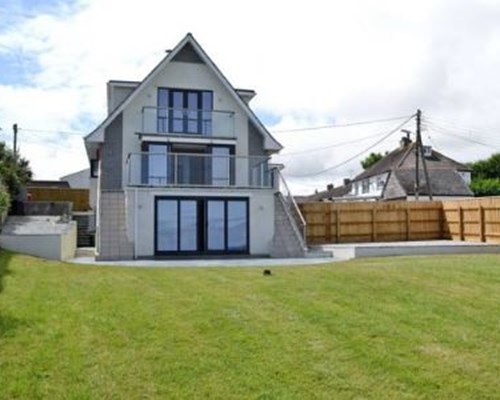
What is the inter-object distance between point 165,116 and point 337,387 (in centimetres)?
2191

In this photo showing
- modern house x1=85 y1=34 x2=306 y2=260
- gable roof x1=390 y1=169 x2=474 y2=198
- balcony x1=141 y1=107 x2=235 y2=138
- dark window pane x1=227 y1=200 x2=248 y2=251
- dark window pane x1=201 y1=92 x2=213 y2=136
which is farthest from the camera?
gable roof x1=390 y1=169 x2=474 y2=198

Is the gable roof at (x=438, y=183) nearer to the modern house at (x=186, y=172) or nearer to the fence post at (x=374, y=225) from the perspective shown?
the fence post at (x=374, y=225)

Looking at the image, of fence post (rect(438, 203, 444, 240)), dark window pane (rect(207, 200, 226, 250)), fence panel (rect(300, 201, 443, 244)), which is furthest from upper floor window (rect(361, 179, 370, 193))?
dark window pane (rect(207, 200, 226, 250))

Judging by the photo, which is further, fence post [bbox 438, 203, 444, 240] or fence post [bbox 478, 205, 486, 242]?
fence post [bbox 438, 203, 444, 240]

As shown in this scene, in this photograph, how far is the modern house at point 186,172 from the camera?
2217 cm

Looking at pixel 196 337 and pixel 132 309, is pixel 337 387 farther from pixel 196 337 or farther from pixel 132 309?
pixel 132 309

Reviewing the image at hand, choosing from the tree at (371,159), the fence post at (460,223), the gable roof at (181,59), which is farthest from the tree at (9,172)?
the tree at (371,159)

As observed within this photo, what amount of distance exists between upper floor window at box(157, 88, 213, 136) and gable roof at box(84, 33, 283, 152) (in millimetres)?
952

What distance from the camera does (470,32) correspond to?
17.5m

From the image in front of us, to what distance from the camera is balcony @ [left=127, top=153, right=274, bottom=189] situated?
75.4 feet

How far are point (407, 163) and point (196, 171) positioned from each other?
37.6 meters

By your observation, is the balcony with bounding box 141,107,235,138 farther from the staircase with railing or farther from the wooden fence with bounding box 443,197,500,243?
the wooden fence with bounding box 443,197,500,243

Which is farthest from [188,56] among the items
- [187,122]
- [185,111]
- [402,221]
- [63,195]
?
[63,195]

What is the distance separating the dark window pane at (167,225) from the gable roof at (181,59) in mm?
5521
